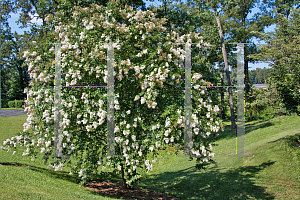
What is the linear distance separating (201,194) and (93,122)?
538 centimetres

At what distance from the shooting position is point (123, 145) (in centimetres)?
551

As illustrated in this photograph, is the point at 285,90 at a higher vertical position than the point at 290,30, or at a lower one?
lower

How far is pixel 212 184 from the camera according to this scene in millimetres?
9438

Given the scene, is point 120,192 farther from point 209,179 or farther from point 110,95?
point 209,179

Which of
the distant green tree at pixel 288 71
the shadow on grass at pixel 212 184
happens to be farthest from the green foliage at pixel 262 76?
the shadow on grass at pixel 212 184

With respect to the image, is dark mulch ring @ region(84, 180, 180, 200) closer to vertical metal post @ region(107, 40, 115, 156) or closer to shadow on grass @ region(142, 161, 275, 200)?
shadow on grass @ region(142, 161, 275, 200)

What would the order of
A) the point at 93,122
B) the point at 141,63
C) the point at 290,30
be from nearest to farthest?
the point at 93,122 → the point at 141,63 → the point at 290,30

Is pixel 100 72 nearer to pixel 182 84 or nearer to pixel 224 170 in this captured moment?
pixel 182 84

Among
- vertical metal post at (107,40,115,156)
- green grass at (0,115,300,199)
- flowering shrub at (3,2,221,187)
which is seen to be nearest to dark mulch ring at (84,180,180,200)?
green grass at (0,115,300,199)

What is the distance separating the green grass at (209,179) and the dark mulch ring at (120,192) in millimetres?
575

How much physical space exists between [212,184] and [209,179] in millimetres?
666

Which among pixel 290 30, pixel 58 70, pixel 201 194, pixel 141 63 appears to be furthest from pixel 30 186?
pixel 290 30

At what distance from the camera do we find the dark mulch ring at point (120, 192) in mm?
7316

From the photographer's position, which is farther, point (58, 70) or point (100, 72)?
point (58, 70)
